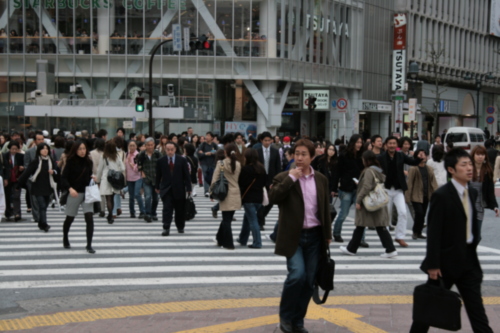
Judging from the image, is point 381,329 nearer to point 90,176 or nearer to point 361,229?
point 361,229

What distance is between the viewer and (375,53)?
Answer: 56.1m

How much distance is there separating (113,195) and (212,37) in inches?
1167

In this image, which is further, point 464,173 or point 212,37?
point 212,37

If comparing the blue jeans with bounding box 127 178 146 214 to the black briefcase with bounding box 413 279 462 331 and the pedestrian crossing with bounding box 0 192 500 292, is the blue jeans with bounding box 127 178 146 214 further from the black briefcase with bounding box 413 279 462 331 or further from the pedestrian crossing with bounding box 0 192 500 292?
the black briefcase with bounding box 413 279 462 331

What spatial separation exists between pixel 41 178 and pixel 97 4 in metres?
32.0

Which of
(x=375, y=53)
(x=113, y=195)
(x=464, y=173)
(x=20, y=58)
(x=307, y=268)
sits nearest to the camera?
(x=464, y=173)

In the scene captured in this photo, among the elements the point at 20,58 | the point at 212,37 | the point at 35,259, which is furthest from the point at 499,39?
the point at 35,259

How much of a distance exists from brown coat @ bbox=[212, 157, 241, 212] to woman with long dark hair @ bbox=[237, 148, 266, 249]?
15 centimetres

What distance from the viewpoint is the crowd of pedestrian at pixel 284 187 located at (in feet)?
20.9

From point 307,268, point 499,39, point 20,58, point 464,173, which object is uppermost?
point 499,39

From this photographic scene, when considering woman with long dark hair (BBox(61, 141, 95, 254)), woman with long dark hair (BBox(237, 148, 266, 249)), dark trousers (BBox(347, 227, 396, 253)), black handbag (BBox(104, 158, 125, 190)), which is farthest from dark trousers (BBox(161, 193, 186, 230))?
dark trousers (BBox(347, 227, 396, 253))

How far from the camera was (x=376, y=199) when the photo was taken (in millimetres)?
10609

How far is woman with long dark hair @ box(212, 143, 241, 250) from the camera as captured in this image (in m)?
11.5

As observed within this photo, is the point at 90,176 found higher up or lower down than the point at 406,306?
higher up
